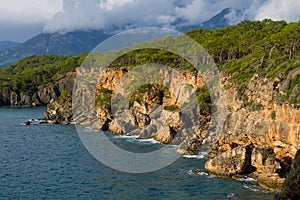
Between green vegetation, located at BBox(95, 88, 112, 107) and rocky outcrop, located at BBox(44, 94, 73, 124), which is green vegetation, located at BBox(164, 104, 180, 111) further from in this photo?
rocky outcrop, located at BBox(44, 94, 73, 124)

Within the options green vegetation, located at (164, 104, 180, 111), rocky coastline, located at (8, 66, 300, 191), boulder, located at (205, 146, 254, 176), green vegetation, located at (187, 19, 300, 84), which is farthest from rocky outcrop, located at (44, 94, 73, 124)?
boulder, located at (205, 146, 254, 176)

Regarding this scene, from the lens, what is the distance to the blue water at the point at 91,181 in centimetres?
3725

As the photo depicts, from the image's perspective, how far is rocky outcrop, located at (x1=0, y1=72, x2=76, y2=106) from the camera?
14888 cm

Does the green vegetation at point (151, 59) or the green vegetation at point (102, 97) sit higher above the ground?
the green vegetation at point (151, 59)

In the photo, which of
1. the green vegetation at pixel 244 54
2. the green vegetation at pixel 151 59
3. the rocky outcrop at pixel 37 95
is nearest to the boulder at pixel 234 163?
the green vegetation at pixel 244 54

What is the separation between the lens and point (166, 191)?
38.1 metres

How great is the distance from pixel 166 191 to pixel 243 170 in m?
9.55

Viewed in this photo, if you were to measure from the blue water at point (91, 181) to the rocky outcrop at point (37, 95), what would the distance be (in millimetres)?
91461

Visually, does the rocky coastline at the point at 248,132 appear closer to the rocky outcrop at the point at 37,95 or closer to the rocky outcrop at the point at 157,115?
the rocky outcrop at the point at 157,115

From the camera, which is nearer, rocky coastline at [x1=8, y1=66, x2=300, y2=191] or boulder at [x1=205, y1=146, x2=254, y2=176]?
rocky coastline at [x1=8, y1=66, x2=300, y2=191]

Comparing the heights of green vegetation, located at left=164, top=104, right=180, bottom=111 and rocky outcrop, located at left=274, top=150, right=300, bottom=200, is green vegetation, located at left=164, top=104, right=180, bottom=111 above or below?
above

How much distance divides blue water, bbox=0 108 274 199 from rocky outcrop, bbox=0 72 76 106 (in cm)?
9146

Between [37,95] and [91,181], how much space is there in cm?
11681

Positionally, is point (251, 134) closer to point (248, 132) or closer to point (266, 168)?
point (248, 132)
